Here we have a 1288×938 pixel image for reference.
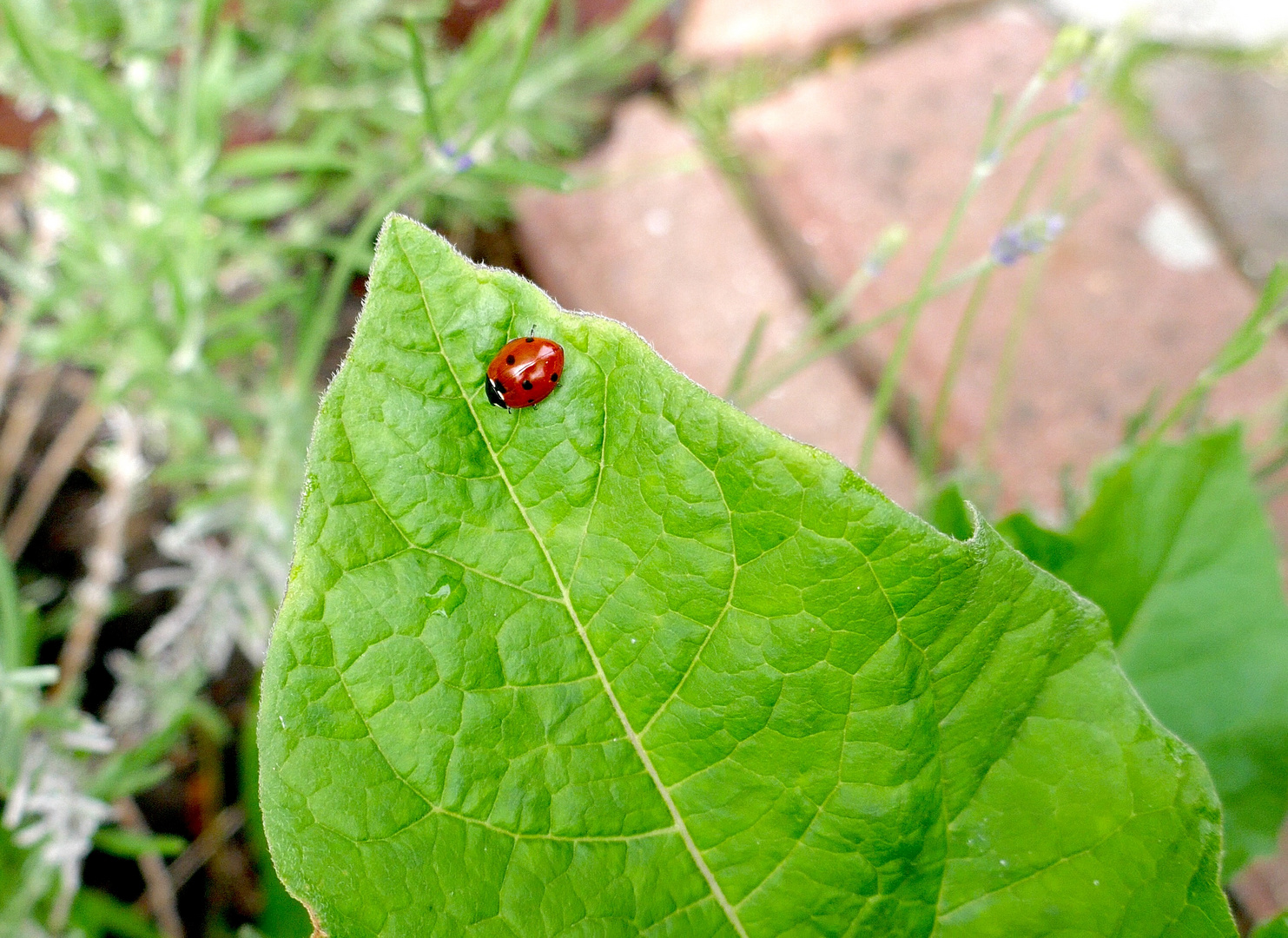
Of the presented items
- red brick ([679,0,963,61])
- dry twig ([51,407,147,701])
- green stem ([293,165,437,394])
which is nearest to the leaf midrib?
green stem ([293,165,437,394])

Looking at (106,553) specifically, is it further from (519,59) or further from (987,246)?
(987,246)

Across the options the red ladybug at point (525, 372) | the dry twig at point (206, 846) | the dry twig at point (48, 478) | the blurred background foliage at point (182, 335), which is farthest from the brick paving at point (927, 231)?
the red ladybug at point (525, 372)

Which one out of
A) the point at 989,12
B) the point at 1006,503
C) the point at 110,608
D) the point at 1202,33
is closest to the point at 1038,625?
the point at 1006,503

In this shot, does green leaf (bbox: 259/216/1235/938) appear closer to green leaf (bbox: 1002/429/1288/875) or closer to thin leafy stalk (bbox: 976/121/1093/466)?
green leaf (bbox: 1002/429/1288/875)

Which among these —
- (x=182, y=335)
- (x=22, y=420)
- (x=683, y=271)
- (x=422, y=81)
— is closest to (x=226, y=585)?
(x=182, y=335)

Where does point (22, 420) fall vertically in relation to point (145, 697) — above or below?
above

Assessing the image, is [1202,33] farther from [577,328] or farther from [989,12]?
[577,328]
